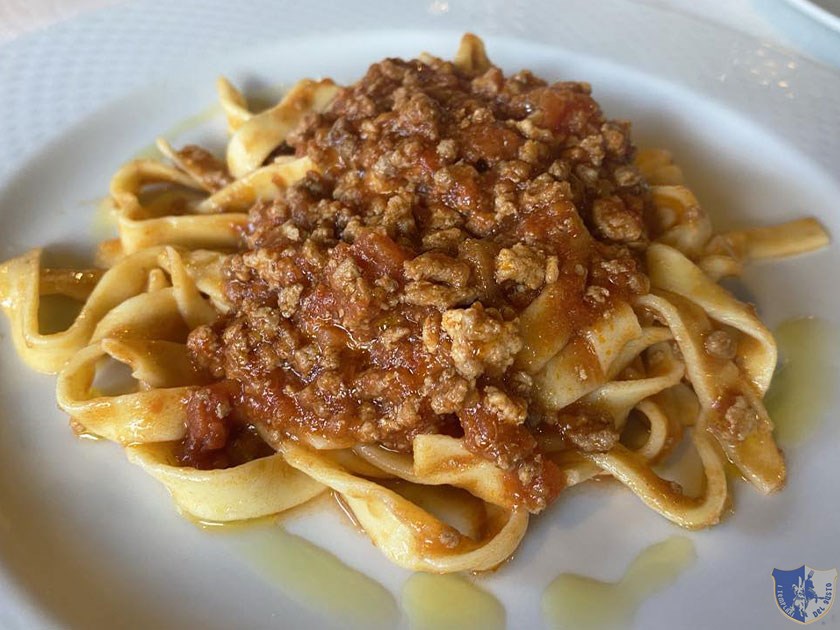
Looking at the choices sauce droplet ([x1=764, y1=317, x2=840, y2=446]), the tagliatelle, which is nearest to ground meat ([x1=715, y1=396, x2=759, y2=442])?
the tagliatelle

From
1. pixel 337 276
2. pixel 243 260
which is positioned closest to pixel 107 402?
pixel 243 260

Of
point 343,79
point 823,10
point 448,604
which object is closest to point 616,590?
point 448,604

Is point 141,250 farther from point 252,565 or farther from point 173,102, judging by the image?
point 252,565

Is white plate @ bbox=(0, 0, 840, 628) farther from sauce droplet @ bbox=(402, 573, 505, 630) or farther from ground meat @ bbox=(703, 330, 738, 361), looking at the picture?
ground meat @ bbox=(703, 330, 738, 361)

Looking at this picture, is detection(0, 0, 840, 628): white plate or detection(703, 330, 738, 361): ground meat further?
detection(703, 330, 738, 361): ground meat

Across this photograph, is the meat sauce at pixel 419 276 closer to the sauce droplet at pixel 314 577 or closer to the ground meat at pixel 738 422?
the sauce droplet at pixel 314 577

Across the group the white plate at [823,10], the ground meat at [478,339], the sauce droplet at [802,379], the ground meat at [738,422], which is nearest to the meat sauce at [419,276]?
the ground meat at [478,339]

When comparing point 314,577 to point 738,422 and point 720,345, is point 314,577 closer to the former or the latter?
point 738,422
